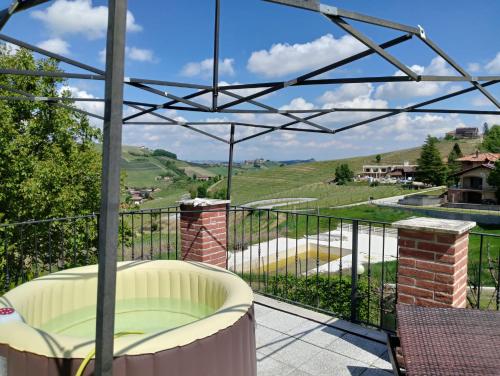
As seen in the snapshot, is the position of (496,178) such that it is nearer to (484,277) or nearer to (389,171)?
(484,277)

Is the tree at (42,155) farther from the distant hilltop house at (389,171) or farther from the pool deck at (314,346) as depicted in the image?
the distant hilltop house at (389,171)

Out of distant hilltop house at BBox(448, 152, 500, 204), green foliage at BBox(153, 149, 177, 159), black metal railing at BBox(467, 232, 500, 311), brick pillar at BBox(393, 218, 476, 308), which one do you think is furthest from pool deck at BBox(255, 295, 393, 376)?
green foliage at BBox(153, 149, 177, 159)

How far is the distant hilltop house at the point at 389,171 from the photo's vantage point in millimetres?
79312

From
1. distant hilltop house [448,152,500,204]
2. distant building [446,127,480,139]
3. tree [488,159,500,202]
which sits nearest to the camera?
tree [488,159,500,202]

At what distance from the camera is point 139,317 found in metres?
2.94

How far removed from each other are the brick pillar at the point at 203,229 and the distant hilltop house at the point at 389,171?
77081 millimetres

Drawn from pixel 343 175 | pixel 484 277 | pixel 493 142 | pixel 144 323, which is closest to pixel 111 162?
pixel 144 323

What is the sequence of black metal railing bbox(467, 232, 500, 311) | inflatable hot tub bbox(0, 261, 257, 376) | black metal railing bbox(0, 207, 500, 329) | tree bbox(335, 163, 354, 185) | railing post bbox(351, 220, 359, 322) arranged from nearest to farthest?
A: inflatable hot tub bbox(0, 261, 257, 376)
railing post bbox(351, 220, 359, 322)
black metal railing bbox(0, 207, 500, 329)
black metal railing bbox(467, 232, 500, 311)
tree bbox(335, 163, 354, 185)

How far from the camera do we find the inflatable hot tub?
1615 millimetres

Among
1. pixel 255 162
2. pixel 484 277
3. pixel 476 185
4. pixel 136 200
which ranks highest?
pixel 255 162

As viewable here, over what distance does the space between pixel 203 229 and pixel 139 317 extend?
217 cm

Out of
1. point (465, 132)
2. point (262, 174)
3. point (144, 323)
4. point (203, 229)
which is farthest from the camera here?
point (465, 132)

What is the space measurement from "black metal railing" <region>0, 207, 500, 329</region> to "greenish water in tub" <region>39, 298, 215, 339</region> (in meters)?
1.23

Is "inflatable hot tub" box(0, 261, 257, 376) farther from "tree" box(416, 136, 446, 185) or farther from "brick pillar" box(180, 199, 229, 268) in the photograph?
"tree" box(416, 136, 446, 185)
